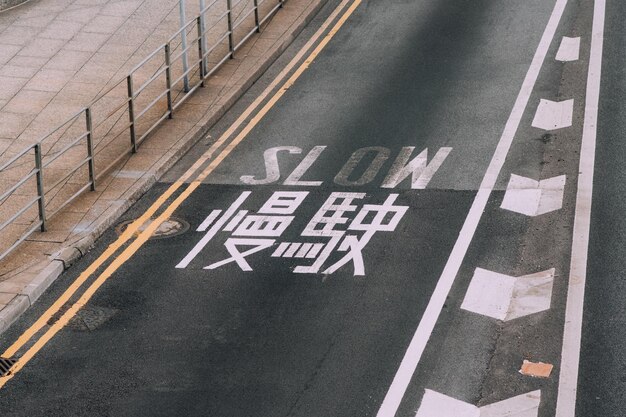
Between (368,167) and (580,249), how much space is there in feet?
12.5

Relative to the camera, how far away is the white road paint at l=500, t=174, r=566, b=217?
16.9 metres

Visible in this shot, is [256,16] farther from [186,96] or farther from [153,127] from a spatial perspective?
[153,127]

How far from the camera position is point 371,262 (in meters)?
15.6

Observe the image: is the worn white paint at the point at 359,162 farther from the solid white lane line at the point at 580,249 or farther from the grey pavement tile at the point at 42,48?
the grey pavement tile at the point at 42,48

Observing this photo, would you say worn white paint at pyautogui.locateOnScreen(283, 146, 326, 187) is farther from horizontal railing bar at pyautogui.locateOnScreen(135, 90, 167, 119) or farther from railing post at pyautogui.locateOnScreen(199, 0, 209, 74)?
railing post at pyautogui.locateOnScreen(199, 0, 209, 74)

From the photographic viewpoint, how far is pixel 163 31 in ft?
79.5

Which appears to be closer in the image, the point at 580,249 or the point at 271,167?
the point at 580,249

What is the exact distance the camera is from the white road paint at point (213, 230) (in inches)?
626

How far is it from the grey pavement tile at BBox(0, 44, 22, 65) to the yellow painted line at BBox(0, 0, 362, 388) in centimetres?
498

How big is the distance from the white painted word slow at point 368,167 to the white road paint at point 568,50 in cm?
467

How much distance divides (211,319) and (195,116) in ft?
22.3

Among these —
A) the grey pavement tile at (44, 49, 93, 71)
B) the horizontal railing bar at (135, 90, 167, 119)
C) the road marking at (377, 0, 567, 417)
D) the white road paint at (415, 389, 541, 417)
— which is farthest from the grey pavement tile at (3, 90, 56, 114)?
the white road paint at (415, 389, 541, 417)

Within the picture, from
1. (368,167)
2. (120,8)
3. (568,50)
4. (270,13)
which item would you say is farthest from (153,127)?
(568,50)

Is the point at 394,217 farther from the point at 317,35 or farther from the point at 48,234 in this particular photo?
the point at 317,35
